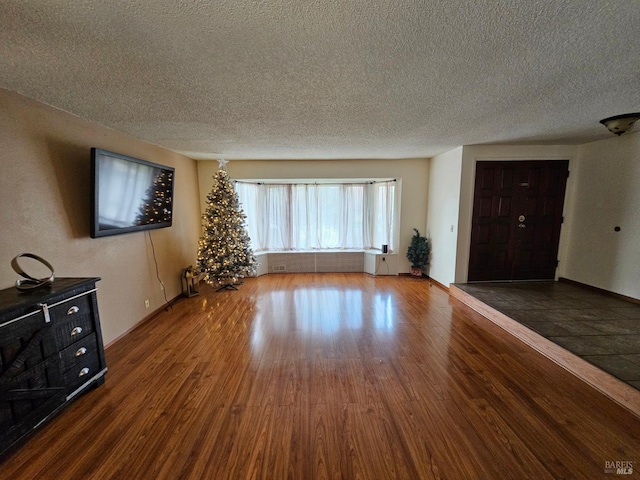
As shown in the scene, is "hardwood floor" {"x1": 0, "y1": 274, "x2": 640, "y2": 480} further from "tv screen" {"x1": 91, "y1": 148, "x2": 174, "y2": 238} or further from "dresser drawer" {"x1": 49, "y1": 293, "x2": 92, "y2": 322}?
"tv screen" {"x1": 91, "y1": 148, "x2": 174, "y2": 238}

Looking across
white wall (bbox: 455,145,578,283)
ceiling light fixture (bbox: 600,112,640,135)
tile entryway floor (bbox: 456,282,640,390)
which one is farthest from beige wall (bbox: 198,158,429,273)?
ceiling light fixture (bbox: 600,112,640,135)

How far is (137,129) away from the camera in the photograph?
9.94 ft

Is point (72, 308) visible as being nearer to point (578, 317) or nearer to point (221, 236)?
point (221, 236)

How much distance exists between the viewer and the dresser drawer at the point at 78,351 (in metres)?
1.91

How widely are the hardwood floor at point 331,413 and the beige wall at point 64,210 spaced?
0.65 metres

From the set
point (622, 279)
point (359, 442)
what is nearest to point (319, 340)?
point (359, 442)

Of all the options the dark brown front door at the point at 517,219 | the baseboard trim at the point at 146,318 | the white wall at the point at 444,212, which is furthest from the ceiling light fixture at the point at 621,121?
the baseboard trim at the point at 146,318

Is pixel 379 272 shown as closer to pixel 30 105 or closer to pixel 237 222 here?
pixel 237 222

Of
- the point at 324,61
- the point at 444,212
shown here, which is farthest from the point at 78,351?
the point at 444,212

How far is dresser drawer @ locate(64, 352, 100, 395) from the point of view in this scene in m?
1.92

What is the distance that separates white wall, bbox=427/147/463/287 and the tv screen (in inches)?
181

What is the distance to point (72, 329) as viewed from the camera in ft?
6.51

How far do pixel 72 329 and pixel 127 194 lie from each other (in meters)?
1.55

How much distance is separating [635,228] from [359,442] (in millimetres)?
4716
